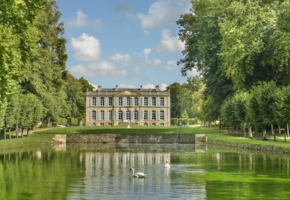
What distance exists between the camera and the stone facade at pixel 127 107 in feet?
194

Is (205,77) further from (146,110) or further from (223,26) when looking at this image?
(146,110)

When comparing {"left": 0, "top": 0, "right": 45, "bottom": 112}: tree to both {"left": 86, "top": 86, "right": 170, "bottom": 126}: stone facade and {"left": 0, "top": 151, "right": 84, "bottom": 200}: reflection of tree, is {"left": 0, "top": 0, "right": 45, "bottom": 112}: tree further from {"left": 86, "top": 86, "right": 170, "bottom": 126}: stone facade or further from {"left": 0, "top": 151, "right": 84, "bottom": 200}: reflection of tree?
{"left": 86, "top": 86, "right": 170, "bottom": 126}: stone facade

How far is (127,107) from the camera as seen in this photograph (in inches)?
2330

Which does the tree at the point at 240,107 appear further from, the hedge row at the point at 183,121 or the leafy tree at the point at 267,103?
the hedge row at the point at 183,121

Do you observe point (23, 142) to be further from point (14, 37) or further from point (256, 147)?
A: point (256, 147)

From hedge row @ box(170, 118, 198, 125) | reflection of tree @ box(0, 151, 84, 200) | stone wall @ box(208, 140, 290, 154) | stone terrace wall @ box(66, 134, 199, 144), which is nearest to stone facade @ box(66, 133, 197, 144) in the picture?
stone terrace wall @ box(66, 134, 199, 144)

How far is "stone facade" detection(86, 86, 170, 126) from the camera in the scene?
2324 inches

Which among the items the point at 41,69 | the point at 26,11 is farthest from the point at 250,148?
the point at 41,69

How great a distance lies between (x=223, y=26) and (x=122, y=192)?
19.2m

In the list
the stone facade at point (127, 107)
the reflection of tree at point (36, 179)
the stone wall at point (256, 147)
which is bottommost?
the reflection of tree at point (36, 179)

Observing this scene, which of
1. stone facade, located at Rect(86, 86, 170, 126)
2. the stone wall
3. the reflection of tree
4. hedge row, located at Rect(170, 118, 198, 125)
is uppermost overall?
stone facade, located at Rect(86, 86, 170, 126)

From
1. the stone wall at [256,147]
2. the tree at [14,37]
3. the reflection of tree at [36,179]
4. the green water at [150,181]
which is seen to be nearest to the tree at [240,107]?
the stone wall at [256,147]

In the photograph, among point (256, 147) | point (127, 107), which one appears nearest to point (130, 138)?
point (256, 147)

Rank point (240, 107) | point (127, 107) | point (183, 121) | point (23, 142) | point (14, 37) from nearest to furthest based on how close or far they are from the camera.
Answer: point (14, 37) < point (23, 142) < point (240, 107) < point (127, 107) < point (183, 121)
